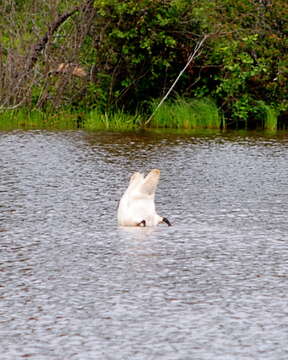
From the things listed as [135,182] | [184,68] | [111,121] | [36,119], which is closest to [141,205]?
[135,182]

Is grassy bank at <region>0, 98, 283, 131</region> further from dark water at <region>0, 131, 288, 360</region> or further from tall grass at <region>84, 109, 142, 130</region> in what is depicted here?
dark water at <region>0, 131, 288, 360</region>

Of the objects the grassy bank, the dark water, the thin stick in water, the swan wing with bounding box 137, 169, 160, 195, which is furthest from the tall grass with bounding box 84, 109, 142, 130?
the swan wing with bounding box 137, 169, 160, 195

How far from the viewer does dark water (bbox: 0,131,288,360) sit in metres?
6.36

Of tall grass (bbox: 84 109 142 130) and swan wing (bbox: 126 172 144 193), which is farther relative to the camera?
tall grass (bbox: 84 109 142 130)

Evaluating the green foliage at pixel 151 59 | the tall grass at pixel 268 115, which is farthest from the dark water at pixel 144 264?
the green foliage at pixel 151 59

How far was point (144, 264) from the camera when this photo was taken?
8.63 meters

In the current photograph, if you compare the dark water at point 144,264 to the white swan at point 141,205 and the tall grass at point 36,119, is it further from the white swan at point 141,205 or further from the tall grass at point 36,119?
the tall grass at point 36,119

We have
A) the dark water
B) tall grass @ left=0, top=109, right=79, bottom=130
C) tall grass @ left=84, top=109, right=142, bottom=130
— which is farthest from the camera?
tall grass @ left=0, top=109, right=79, bottom=130

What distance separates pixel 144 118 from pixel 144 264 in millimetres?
14644

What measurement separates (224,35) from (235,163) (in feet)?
25.0

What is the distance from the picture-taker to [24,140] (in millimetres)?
19203

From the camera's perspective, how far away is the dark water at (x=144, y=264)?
20.9 feet

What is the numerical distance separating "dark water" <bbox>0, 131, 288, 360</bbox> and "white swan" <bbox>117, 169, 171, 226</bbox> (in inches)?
4.6

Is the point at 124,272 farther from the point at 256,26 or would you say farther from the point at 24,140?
the point at 256,26
